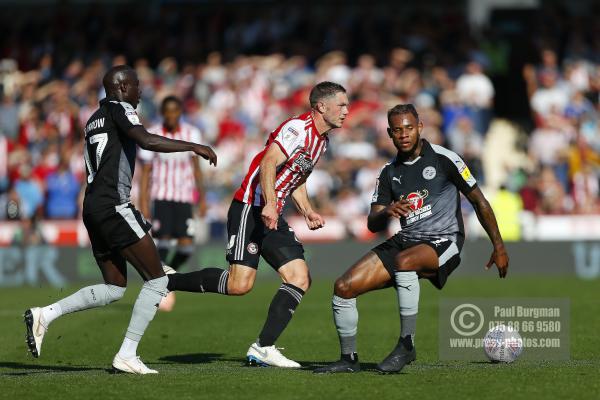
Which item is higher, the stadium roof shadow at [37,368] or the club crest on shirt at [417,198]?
the club crest on shirt at [417,198]

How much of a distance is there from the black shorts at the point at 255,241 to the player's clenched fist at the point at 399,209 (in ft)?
3.56

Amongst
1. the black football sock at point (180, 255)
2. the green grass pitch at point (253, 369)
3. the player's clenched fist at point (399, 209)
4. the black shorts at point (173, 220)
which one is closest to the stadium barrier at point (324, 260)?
the green grass pitch at point (253, 369)

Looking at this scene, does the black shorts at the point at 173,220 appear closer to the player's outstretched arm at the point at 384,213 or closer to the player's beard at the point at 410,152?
the player's outstretched arm at the point at 384,213

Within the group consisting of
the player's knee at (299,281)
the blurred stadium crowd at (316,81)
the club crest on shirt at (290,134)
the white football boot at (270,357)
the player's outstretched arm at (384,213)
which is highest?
the blurred stadium crowd at (316,81)

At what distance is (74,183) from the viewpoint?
72.9ft

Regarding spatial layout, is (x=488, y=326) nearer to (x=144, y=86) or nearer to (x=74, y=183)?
(x=74, y=183)

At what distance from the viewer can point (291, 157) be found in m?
9.66

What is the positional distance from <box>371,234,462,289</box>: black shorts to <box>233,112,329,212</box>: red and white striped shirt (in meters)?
0.93

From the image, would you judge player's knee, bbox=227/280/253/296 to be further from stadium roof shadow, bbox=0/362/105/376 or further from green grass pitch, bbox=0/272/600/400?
stadium roof shadow, bbox=0/362/105/376

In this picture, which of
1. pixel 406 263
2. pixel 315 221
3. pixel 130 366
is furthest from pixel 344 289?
pixel 130 366

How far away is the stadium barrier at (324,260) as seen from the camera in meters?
20.5

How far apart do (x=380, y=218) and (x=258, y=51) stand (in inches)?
670

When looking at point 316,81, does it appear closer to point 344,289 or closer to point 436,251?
point 436,251

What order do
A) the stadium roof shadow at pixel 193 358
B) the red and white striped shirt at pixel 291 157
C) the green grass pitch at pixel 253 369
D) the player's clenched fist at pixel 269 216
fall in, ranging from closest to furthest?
1. the green grass pitch at pixel 253 369
2. the player's clenched fist at pixel 269 216
3. the red and white striped shirt at pixel 291 157
4. the stadium roof shadow at pixel 193 358
